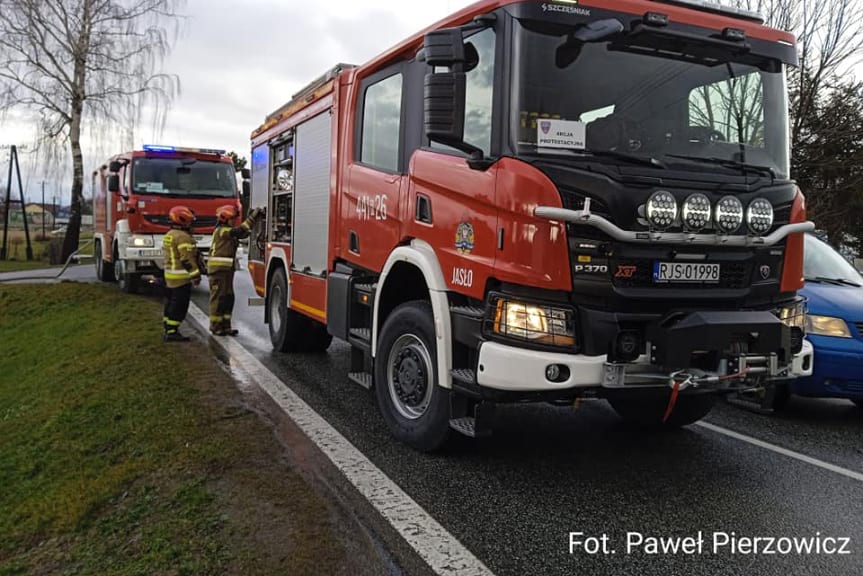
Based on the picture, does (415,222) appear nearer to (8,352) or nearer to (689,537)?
(689,537)

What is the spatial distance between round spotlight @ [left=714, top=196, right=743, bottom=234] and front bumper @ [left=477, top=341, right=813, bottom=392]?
2.88 ft

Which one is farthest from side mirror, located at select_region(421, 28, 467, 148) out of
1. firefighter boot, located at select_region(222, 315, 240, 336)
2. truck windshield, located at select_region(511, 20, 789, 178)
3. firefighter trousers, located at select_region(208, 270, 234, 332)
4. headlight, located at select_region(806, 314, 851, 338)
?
firefighter boot, located at select_region(222, 315, 240, 336)

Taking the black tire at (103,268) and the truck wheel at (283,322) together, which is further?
the black tire at (103,268)

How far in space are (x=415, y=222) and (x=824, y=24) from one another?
610 inches

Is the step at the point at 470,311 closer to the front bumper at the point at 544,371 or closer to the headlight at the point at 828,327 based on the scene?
the front bumper at the point at 544,371

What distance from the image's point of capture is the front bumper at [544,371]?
364cm

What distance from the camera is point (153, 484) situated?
4188mm

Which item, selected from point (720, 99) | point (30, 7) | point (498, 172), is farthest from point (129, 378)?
point (30, 7)

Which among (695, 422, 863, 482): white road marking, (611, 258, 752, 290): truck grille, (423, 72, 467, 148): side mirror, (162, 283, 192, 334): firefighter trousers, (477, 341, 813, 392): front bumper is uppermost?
(423, 72, 467, 148): side mirror

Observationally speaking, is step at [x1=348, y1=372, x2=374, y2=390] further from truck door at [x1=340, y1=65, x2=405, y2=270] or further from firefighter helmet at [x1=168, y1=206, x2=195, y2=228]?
firefighter helmet at [x1=168, y1=206, x2=195, y2=228]

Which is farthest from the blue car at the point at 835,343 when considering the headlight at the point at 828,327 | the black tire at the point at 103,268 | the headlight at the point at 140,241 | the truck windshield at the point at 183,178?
the black tire at the point at 103,268

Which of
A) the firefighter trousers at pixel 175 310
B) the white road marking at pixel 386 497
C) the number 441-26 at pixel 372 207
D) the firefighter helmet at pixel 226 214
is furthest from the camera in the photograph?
the firefighter helmet at pixel 226 214

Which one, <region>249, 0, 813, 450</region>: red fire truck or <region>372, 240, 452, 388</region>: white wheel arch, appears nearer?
<region>249, 0, 813, 450</region>: red fire truck

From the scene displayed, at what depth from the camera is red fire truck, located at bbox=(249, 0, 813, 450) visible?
370cm
